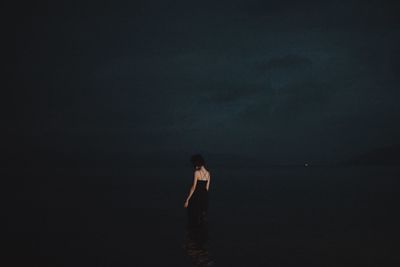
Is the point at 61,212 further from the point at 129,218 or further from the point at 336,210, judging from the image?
the point at 336,210

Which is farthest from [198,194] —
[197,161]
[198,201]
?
[197,161]

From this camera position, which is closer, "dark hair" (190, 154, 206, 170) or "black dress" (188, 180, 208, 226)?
"dark hair" (190, 154, 206, 170)

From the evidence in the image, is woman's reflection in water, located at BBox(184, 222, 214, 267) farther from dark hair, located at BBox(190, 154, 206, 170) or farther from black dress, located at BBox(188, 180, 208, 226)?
dark hair, located at BBox(190, 154, 206, 170)

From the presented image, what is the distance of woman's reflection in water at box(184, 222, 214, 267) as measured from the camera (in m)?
12.7

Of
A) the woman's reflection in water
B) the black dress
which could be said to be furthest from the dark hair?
the woman's reflection in water

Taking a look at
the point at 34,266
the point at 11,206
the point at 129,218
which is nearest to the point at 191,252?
the point at 34,266

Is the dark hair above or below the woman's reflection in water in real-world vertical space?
above

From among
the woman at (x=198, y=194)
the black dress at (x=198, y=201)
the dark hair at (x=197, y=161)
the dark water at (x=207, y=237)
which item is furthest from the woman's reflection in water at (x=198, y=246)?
the dark hair at (x=197, y=161)

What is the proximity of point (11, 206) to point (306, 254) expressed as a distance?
64.9ft

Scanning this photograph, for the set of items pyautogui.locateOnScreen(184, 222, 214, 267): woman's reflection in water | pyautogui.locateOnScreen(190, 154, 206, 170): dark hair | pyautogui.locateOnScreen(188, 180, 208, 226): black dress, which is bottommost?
pyautogui.locateOnScreen(184, 222, 214, 267): woman's reflection in water

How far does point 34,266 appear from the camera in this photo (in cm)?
1250

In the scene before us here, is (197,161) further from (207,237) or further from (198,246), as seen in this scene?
(207,237)

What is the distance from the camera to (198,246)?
576 inches

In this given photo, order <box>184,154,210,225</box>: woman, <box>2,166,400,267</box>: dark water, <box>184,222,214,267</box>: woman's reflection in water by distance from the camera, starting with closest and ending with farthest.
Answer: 1. <box>184,222,214,267</box>: woman's reflection in water
2. <box>2,166,400,267</box>: dark water
3. <box>184,154,210,225</box>: woman
